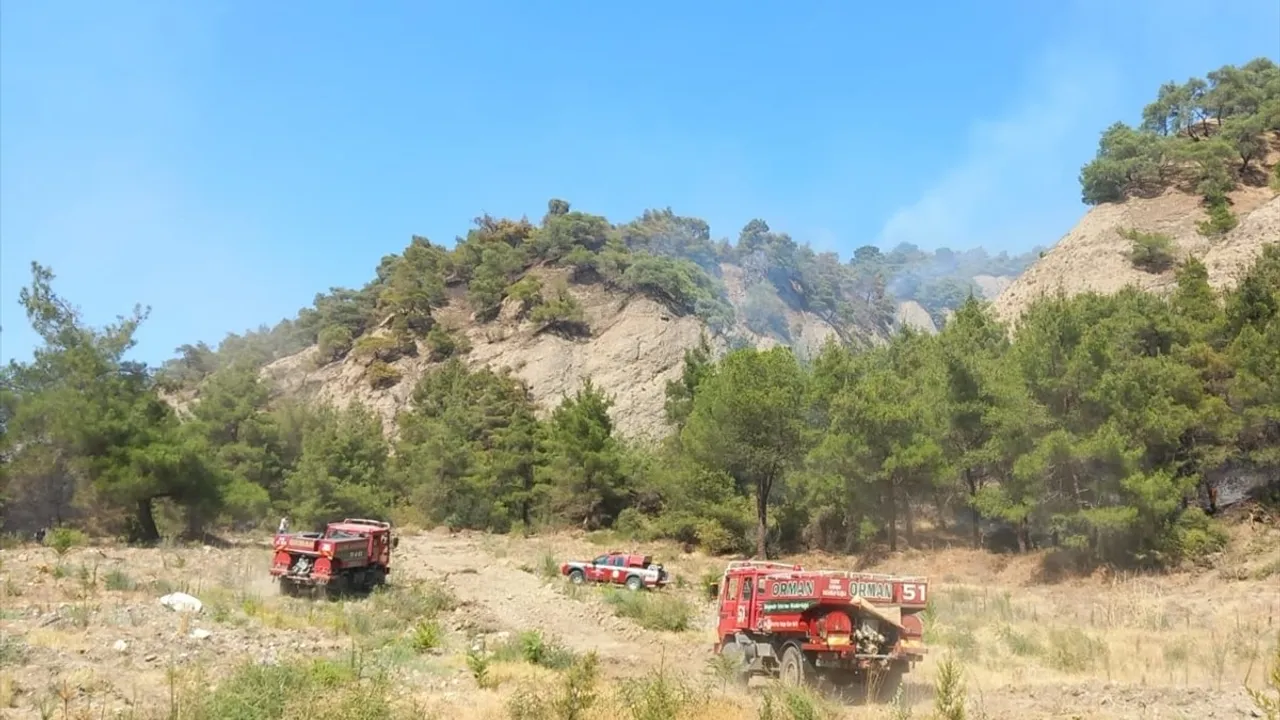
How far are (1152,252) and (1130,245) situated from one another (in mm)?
2931

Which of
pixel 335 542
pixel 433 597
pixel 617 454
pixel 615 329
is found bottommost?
pixel 433 597

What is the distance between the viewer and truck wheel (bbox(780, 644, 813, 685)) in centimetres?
1386

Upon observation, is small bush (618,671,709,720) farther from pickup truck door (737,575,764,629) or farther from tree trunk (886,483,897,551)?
tree trunk (886,483,897,551)

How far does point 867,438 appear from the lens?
37031 millimetres

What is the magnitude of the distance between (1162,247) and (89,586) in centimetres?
5921

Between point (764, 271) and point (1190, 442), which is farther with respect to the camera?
point (764, 271)

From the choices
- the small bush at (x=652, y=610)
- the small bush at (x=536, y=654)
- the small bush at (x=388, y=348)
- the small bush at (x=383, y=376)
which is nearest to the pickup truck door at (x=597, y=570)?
the small bush at (x=652, y=610)

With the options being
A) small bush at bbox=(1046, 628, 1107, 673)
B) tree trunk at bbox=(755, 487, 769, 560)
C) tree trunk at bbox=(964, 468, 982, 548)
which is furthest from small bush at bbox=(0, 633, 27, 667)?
tree trunk at bbox=(964, 468, 982, 548)

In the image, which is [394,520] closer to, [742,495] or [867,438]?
[742,495]

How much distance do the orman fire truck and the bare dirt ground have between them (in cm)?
76

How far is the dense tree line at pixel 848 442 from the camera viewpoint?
2936 centimetres

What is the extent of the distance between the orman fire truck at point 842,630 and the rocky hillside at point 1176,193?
43347mm

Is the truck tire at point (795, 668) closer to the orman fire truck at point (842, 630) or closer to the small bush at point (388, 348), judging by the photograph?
the orman fire truck at point (842, 630)

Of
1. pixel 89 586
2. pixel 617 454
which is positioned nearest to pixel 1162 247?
pixel 617 454
